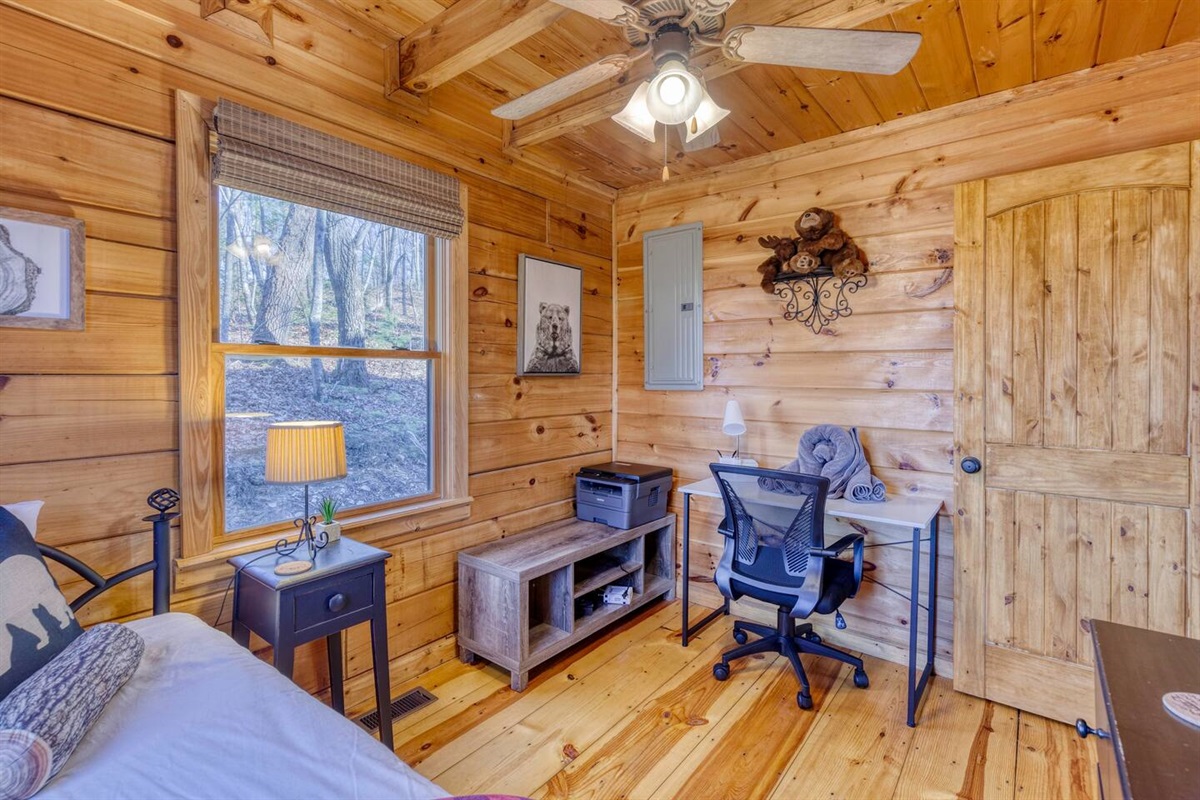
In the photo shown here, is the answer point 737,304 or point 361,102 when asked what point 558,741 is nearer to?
point 737,304

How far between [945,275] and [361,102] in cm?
249

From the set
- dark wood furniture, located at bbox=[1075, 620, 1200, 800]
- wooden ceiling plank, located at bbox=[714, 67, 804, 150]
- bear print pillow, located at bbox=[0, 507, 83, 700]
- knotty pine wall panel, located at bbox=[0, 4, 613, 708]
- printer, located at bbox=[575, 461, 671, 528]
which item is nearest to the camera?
dark wood furniture, located at bbox=[1075, 620, 1200, 800]

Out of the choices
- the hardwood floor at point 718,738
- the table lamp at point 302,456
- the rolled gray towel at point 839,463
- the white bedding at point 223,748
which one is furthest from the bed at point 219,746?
the rolled gray towel at point 839,463

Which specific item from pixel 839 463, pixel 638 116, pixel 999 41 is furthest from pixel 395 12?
pixel 839 463

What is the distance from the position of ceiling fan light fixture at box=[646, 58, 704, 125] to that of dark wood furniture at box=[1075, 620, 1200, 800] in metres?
1.44

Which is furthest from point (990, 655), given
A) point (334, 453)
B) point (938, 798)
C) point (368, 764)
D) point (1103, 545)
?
point (334, 453)

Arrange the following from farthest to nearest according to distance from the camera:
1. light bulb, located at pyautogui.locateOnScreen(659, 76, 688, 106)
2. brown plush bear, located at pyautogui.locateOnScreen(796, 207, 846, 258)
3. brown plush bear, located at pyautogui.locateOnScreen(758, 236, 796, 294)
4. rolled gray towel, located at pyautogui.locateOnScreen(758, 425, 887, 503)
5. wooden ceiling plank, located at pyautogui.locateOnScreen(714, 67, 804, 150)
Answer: brown plush bear, located at pyautogui.locateOnScreen(758, 236, 796, 294) → brown plush bear, located at pyautogui.locateOnScreen(796, 207, 846, 258) → rolled gray towel, located at pyautogui.locateOnScreen(758, 425, 887, 503) → wooden ceiling plank, located at pyautogui.locateOnScreen(714, 67, 804, 150) → light bulb, located at pyautogui.locateOnScreen(659, 76, 688, 106)

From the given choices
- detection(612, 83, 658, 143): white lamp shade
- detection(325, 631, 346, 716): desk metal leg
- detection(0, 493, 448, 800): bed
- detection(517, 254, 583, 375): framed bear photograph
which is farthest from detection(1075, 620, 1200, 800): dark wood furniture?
detection(517, 254, 583, 375): framed bear photograph

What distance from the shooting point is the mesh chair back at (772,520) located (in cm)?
215

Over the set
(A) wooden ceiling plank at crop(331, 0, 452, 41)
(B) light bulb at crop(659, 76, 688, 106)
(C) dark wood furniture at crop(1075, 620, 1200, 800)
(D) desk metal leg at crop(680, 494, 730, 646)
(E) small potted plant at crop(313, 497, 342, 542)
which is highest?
(A) wooden ceiling plank at crop(331, 0, 452, 41)

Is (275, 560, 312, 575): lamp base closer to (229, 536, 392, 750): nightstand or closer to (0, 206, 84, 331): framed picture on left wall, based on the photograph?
(229, 536, 392, 750): nightstand

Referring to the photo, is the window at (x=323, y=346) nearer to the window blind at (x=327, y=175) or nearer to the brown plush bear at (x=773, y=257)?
the window blind at (x=327, y=175)

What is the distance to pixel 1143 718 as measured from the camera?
0.86m

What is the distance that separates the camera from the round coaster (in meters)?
0.84
